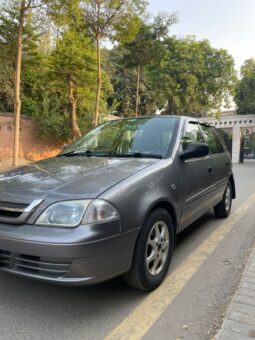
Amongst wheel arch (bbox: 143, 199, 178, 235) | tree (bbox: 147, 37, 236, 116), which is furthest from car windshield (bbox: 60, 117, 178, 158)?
tree (bbox: 147, 37, 236, 116)

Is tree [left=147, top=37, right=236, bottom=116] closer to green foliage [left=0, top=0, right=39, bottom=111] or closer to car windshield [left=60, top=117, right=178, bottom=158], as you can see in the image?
green foliage [left=0, top=0, right=39, bottom=111]

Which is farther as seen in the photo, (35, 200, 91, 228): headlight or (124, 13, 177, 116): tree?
(124, 13, 177, 116): tree

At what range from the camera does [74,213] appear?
2.57 m

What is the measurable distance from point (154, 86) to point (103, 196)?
78.5 feet

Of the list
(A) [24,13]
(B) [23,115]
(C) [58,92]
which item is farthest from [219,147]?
(C) [58,92]

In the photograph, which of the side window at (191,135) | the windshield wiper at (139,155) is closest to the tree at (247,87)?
the side window at (191,135)

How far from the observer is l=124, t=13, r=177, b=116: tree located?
19.9 m

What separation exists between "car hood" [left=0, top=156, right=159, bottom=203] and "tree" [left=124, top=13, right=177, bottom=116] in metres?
16.8

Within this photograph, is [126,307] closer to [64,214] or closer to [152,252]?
[152,252]

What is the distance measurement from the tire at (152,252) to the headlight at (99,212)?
415mm

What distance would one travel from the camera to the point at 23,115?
1689 centimetres

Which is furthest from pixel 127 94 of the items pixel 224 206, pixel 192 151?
pixel 192 151

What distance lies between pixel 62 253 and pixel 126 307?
85 cm

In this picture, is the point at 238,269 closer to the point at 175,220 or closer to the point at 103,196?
the point at 175,220
